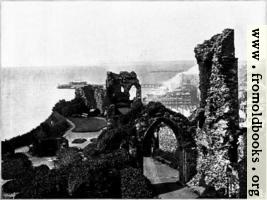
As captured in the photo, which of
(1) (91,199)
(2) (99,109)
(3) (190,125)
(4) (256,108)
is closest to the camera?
(4) (256,108)

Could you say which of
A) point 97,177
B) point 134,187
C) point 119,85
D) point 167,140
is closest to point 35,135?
point 167,140

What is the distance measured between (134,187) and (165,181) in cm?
310

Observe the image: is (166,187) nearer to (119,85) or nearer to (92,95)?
(119,85)

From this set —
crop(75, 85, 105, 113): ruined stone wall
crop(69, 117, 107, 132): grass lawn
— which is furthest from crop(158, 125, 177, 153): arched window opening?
crop(75, 85, 105, 113): ruined stone wall

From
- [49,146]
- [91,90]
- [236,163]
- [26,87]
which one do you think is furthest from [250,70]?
[26,87]

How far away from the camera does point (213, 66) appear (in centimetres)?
1351

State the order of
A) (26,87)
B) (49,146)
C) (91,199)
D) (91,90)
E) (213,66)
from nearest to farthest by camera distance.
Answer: (91,199) → (213,66) → (49,146) → (91,90) → (26,87)

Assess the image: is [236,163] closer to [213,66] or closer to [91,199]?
[213,66]

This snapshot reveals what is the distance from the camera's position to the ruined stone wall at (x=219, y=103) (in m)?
13.1

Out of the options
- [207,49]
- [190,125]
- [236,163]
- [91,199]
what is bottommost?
[91,199]

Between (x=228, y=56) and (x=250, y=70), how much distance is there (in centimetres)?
252

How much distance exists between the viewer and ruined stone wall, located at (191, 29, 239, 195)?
1309 centimetres

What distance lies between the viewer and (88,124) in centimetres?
3088

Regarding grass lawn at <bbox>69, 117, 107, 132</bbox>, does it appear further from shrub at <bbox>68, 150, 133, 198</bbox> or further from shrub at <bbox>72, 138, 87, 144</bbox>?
shrub at <bbox>68, 150, 133, 198</bbox>
